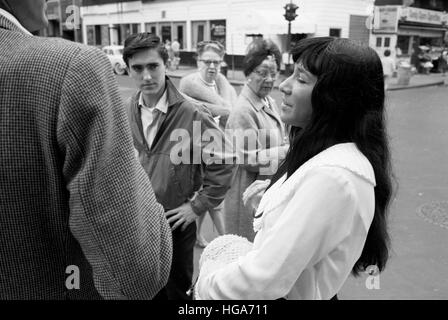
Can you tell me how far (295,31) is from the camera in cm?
2208

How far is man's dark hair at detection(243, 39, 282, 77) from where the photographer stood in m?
3.22

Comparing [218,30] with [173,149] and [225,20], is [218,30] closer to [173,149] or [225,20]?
[225,20]

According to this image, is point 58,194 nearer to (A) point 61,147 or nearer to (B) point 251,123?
(A) point 61,147

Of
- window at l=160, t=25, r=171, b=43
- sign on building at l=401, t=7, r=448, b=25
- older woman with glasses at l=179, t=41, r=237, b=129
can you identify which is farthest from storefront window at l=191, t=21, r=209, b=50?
older woman with glasses at l=179, t=41, r=237, b=129

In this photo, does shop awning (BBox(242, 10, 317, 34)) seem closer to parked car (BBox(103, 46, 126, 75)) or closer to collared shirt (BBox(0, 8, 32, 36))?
parked car (BBox(103, 46, 126, 75))

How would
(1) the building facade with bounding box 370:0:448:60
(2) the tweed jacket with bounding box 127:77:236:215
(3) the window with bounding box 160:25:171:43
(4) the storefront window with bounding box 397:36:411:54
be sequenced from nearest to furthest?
1. (2) the tweed jacket with bounding box 127:77:236:215
2. (1) the building facade with bounding box 370:0:448:60
3. (4) the storefront window with bounding box 397:36:411:54
4. (3) the window with bounding box 160:25:171:43

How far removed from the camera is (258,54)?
3.23 meters

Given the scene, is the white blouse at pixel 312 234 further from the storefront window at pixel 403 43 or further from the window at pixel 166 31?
the window at pixel 166 31

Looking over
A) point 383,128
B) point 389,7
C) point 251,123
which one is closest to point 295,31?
point 389,7

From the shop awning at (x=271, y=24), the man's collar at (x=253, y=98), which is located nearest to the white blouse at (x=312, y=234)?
the man's collar at (x=253, y=98)

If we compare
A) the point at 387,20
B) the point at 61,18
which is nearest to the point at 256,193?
the point at 387,20

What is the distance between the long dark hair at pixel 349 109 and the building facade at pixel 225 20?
833 inches

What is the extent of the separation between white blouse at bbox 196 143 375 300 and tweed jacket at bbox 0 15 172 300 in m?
0.36
